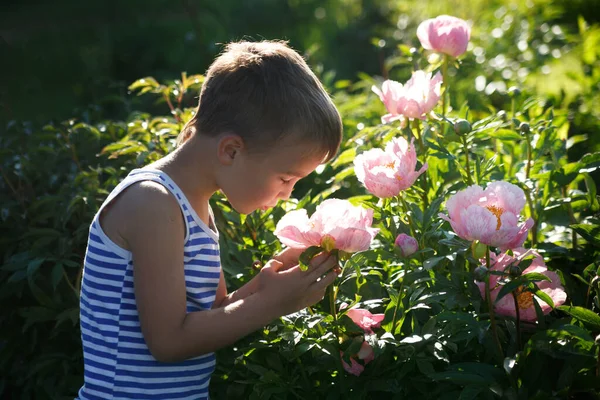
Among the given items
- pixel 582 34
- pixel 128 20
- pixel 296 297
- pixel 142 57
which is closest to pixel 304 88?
pixel 296 297

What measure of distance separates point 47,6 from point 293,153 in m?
6.25

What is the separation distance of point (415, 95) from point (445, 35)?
12.0 inches

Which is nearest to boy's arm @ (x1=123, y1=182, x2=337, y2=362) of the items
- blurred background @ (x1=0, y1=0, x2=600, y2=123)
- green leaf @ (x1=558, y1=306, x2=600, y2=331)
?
green leaf @ (x1=558, y1=306, x2=600, y2=331)

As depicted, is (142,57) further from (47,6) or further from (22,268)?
(22,268)

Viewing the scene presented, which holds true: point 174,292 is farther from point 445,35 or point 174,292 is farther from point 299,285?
point 445,35

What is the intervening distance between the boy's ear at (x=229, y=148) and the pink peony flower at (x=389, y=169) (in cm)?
28

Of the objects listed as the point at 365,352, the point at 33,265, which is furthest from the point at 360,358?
the point at 33,265

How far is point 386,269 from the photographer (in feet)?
6.67

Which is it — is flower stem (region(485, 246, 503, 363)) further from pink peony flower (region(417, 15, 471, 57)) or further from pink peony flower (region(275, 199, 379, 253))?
pink peony flower (region(417, 15, 471, 57))

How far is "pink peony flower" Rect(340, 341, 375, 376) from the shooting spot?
1659mm

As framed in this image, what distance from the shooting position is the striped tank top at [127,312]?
172cm

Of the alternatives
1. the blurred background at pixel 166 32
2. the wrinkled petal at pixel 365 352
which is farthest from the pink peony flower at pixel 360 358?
the blurred background at pixel 166 32

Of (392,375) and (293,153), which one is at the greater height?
(293,153)

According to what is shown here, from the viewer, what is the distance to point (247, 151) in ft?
5.65
